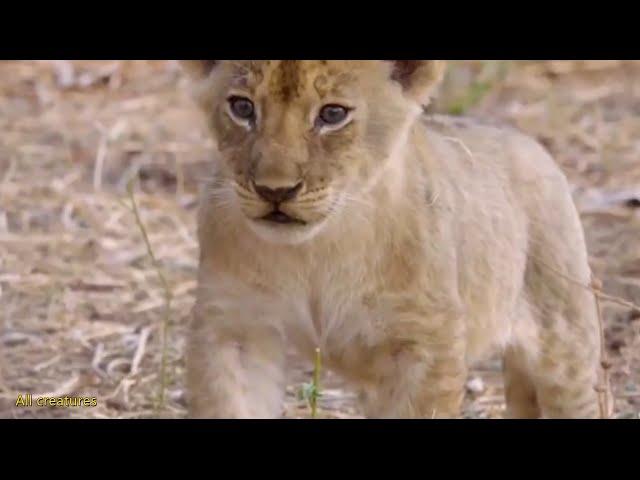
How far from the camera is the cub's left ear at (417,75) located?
371cm

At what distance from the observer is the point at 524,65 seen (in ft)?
27.8

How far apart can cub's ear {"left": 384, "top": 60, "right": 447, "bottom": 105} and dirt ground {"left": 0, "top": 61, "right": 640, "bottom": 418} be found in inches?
51.4

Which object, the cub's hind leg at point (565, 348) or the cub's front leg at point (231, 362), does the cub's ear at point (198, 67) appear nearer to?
the cub's front leg at point (231, 362)

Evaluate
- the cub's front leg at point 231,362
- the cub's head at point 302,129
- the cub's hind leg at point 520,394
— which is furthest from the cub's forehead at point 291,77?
the cub's hind leg at point 520,394

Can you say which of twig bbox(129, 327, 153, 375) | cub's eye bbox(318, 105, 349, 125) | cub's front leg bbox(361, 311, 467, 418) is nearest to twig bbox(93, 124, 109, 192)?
twig bbox(129, 327, 153, 375)

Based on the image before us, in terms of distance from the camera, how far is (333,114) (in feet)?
11.4

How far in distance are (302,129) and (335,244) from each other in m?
0.46

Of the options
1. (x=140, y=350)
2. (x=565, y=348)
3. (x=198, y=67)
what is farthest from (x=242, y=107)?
(x=140, y=350)

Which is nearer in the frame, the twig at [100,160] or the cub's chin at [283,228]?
the cub's chin at [283,228]

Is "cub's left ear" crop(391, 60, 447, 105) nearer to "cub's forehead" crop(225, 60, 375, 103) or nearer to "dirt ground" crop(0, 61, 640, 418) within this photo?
"cub's forehead" crop(225, 60, 375, 103)

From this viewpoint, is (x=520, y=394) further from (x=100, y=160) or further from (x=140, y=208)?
(x=100, y=160)

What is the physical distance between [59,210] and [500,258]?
8.80ft

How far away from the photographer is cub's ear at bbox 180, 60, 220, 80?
370 centimetres
